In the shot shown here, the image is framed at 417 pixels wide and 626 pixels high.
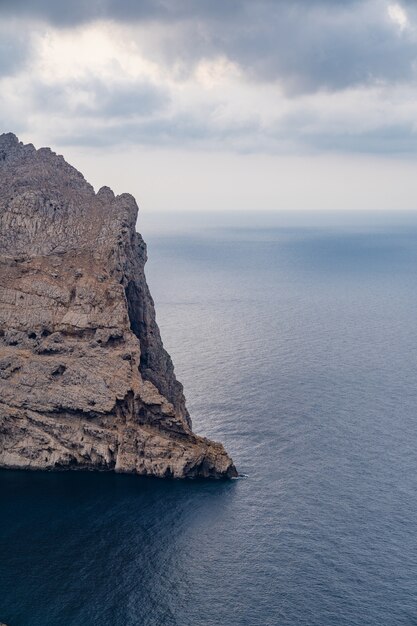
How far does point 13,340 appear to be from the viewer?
12238 cm

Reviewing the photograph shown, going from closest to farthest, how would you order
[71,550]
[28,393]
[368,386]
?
[71,550] < [28,393] < [368,386]

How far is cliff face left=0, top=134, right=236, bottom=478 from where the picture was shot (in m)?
116

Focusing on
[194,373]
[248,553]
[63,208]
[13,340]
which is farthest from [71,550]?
[194,373]

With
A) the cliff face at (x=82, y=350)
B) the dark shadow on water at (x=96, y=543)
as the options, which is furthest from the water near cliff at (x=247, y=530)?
the cliff face at (x=82, y=350)

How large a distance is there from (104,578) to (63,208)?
6962 centimetres

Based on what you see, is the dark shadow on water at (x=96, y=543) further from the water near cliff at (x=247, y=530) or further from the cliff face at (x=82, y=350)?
the cliff face at (x=82, y=350)

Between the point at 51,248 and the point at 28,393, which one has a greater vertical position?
the point at 51,248

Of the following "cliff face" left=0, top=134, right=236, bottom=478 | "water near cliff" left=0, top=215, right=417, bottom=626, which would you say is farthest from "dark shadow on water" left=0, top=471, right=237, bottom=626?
"cliff face" left=0, top=134, right=236, bottom=478

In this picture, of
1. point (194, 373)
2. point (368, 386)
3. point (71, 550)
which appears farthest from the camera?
point (194, 373)

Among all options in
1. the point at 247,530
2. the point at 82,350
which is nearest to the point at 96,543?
the point at 247,530

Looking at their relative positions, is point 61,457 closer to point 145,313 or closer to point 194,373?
point 145,313

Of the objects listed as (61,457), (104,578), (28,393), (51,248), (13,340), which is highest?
(51,248)

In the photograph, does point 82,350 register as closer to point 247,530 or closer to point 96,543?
point 96,543

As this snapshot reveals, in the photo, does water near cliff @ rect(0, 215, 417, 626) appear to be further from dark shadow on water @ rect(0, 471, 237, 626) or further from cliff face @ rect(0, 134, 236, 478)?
cliff face @ rect(0, 134, 236, 478)
